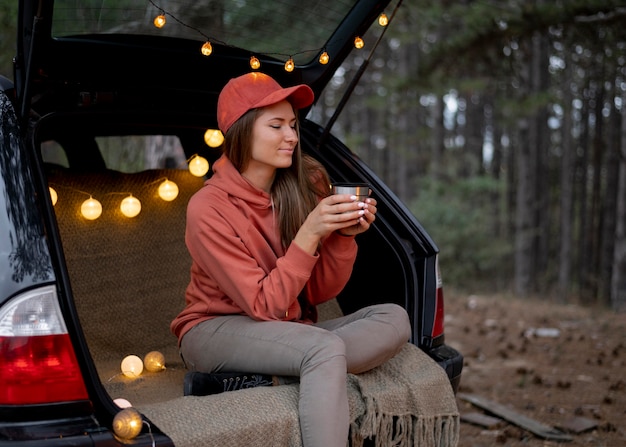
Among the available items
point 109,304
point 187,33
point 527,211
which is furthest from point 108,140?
point 527,211

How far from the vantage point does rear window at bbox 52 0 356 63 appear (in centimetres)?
233

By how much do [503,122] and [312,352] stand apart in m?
12.9

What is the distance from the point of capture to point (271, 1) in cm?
265

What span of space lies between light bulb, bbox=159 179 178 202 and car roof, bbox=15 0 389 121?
72 centimetres

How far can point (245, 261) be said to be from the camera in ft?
7.61

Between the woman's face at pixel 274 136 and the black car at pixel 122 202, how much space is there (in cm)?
39

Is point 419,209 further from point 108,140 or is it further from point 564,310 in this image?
point 108,140

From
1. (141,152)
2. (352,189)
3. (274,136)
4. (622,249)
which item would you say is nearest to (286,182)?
(274,136)

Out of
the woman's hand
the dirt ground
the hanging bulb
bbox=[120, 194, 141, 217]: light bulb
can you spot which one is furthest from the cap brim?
the dirt ground

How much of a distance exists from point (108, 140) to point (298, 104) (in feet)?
19.6

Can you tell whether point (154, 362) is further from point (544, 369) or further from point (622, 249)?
point (622, 249)

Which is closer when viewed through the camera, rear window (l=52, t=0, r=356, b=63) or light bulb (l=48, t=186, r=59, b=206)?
rear window (l=52, t=0, r=356, b=63)

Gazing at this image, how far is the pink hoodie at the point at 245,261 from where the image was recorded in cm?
228

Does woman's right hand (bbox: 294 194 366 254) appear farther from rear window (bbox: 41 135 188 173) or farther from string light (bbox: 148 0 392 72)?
rear window (bbox: 41 135 188 173)
